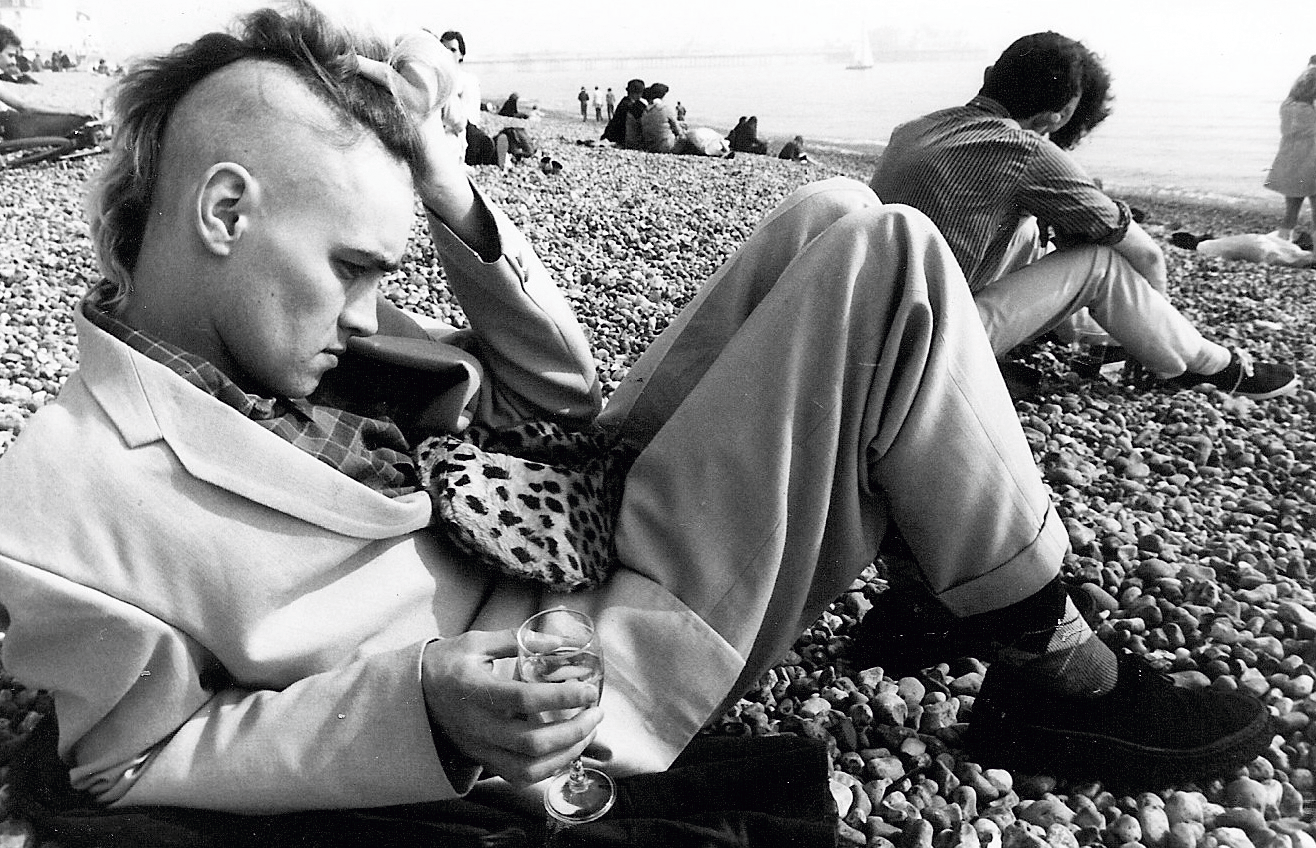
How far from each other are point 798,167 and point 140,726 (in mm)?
13999

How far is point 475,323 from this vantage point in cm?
195

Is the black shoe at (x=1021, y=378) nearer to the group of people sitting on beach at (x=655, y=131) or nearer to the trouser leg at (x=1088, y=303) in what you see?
the trouser leg at (x=1088, y=303)

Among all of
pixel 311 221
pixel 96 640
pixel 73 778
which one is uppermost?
pixel 311 221

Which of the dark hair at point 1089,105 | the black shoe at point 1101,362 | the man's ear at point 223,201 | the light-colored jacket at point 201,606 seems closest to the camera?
the light-colored jacket at point 201,606

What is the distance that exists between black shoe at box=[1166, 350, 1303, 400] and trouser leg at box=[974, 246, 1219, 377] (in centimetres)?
15

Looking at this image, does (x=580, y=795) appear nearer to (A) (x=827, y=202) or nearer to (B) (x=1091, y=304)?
(A) (x=827, y=202)

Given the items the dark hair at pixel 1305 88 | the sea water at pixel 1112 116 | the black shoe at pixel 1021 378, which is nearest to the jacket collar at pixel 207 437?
the black shoe at pixel 1021 378

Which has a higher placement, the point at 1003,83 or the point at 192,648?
the point at 1003,83

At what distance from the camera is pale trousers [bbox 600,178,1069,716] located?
1.40 m

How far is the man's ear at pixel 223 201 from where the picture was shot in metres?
1.35

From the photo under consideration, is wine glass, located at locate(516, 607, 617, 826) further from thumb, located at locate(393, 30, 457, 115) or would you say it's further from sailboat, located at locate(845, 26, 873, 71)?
sailboat, located at locate(845, 26, 873, 71)

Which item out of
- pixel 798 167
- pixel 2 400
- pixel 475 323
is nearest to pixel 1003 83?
pixel 475 323

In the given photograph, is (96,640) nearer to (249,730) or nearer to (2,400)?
(249,730)

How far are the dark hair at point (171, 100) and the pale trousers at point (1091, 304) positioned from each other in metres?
3.14
